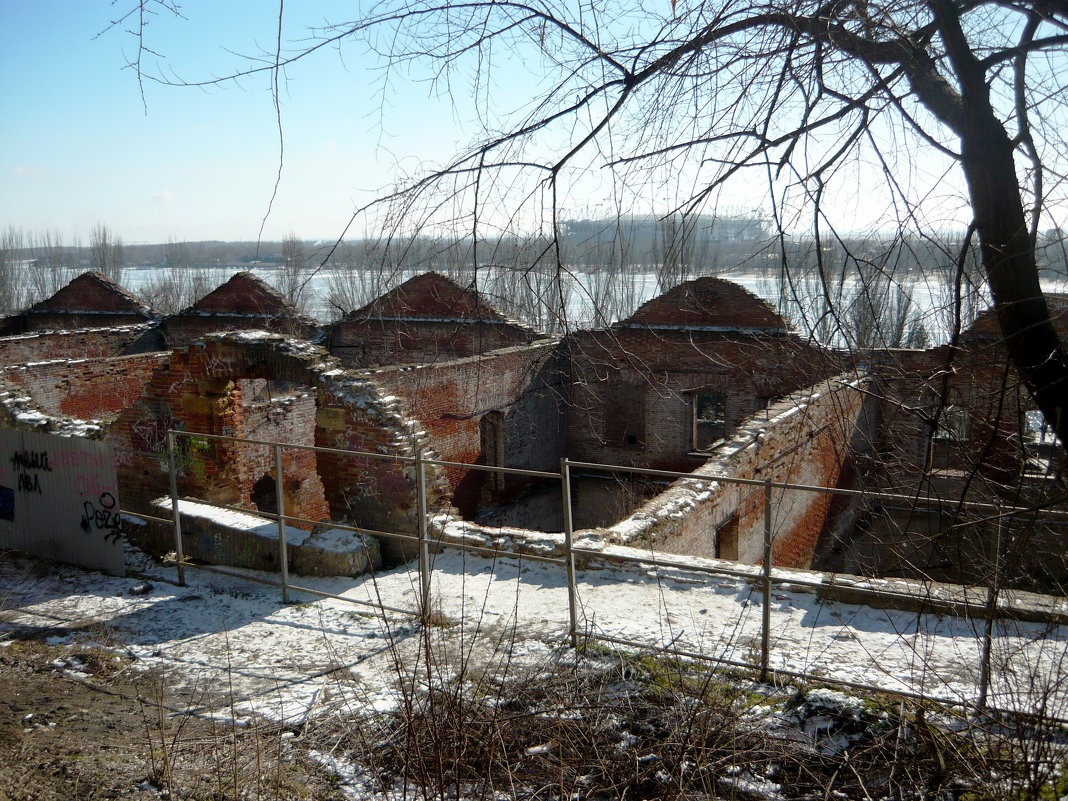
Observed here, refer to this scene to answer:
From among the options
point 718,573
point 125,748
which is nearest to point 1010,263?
point 718,573

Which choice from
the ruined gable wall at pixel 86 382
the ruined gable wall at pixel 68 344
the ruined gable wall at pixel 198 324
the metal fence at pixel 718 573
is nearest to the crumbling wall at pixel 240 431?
the metal fence at pixel 718 573

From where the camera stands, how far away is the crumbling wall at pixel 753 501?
893 cm

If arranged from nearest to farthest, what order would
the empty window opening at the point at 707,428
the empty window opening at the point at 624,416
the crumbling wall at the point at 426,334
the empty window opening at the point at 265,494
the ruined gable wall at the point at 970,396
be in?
the ruined gable wall at the point at 970,396
the empty window opening at the point at 265,494
the empty window opening at the point at 707,428
the empty window opening at the point at 624,416
the crumbling wall at the point at 426,334

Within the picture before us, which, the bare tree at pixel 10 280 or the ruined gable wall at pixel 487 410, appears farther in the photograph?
the bare tree at pixel 10 280

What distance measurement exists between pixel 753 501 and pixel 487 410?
605 cm

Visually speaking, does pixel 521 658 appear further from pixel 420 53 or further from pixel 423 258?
pixel 420 53

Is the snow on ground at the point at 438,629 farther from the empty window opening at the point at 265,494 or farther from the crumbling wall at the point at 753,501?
the empty window opening at the point at 265,494

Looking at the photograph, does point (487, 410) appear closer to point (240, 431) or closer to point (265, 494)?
point (265, 494)

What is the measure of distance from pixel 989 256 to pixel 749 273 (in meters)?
1.01

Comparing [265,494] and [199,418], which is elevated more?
[199,418]

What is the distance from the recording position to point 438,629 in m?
6.49

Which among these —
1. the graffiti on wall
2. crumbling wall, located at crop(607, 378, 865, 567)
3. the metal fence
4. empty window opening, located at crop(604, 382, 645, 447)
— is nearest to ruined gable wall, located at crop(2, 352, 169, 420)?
the graffiti on wall

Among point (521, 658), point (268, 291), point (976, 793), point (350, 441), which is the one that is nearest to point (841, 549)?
point (350, 441)

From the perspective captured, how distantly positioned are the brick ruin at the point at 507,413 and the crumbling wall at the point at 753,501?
42mm
